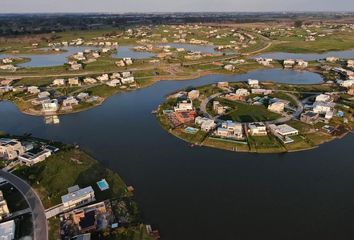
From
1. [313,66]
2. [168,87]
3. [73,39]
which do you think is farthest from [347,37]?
[73,39]

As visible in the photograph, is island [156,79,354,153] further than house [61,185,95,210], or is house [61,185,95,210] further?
island [156,79,354,153]

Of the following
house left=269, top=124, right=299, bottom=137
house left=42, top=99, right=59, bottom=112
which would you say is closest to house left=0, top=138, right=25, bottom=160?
house left=42, top=99, right=59, bottom=112

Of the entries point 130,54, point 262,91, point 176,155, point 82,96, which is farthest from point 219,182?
point 130,54

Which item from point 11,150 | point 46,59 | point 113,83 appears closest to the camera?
point 11,150

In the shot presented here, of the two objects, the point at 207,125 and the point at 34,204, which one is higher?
the point at 207,125

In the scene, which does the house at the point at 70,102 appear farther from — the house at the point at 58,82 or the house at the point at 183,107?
the house at the point at 183,107

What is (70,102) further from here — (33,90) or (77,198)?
(77,198)

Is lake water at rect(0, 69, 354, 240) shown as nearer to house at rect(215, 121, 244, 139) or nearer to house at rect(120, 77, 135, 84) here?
house at rect(215, 121, 244, 139)
